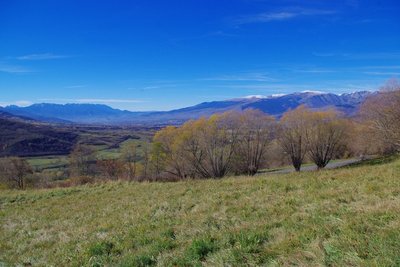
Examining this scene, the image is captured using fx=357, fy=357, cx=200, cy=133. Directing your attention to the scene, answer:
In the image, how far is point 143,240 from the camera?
25.4ft

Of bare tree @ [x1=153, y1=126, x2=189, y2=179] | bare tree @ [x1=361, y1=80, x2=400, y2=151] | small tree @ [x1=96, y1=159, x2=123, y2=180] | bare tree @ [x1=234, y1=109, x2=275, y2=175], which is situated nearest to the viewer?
bare tree @ [x1=361, y1=80, x2=400, y2=151]

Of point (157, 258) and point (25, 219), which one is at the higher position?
point (157, 258)

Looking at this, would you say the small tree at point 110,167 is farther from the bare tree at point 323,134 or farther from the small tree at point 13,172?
the bare tree at point 323,134

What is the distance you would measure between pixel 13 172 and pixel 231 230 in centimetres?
6719

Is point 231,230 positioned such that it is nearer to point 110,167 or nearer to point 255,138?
point 255,138

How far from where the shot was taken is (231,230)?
7.24 m

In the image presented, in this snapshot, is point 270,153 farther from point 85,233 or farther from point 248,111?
point 85,233

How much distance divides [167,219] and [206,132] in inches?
1597

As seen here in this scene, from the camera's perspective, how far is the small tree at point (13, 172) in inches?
2544

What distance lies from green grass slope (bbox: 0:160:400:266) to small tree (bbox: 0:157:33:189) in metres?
56.3

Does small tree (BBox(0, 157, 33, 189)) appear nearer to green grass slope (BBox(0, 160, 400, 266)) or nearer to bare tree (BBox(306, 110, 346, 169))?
bare tree (BBox(306, 110, 346, 169))

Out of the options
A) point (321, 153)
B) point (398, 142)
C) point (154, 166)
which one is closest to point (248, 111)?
point (321, 153)

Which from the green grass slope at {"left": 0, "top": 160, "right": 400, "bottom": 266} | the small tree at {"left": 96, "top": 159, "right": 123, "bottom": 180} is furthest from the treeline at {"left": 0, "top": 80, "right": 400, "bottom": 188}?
the green grass slope at {"left": 0, "top": 160, "right": 400, "bottom": 266}

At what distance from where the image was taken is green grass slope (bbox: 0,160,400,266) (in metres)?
5.27
